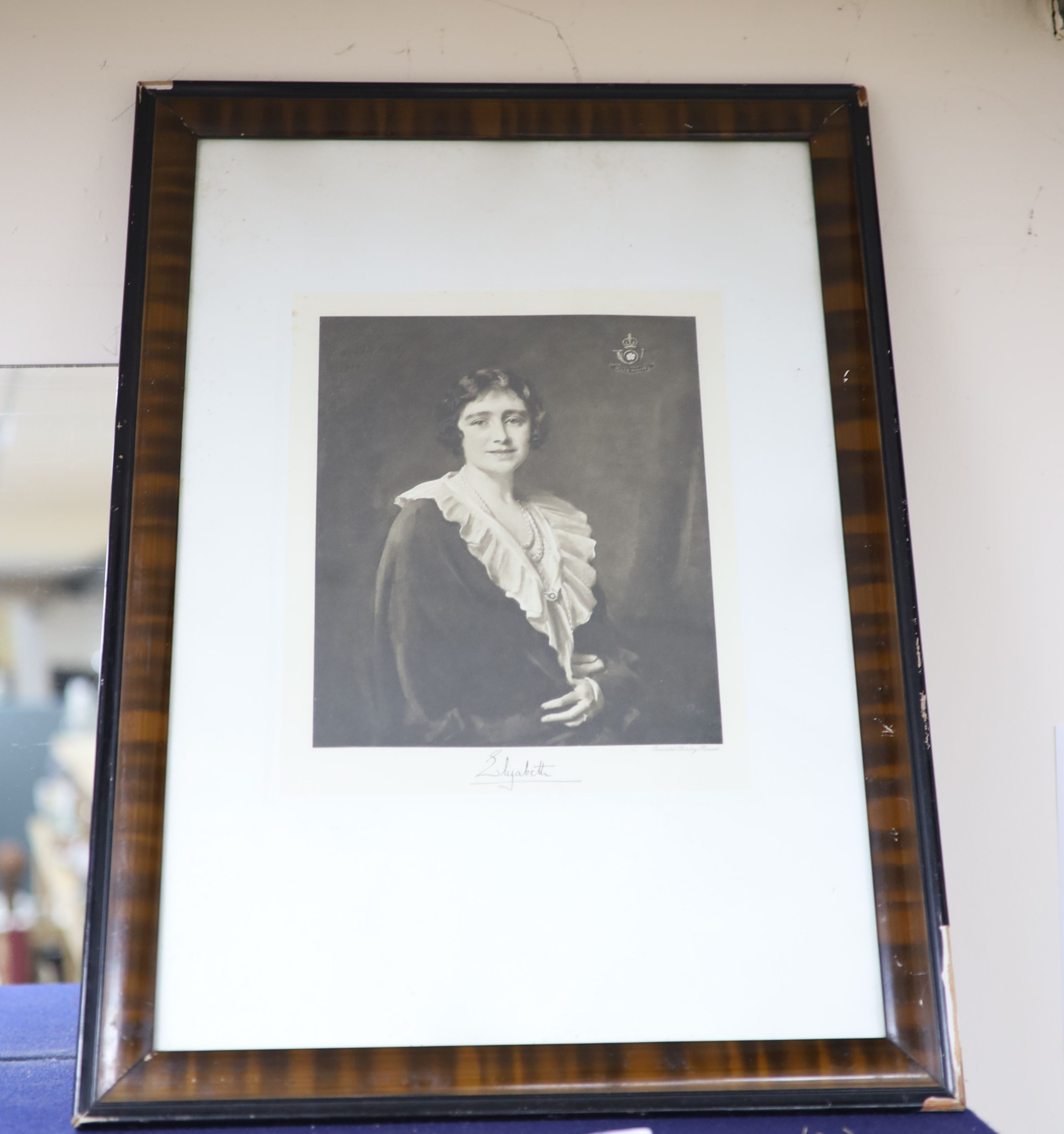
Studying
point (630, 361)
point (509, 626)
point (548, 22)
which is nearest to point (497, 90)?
point (548, 22)

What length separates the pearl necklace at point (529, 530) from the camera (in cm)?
89

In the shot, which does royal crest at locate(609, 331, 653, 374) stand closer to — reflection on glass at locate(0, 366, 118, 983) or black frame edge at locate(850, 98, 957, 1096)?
black frame edge at locate(850, 98, 957, 1096)

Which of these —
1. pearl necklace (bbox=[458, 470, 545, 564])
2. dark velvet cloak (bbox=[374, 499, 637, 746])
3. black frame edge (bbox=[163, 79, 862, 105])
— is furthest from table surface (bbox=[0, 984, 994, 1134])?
black frame edge (bbox=[163, 79, 862, 105])

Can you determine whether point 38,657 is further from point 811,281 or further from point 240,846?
point 811,281

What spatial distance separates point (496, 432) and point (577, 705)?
0.93 ft

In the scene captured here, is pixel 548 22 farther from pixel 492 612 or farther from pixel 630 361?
pixel 492 612

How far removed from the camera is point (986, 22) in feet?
3.52

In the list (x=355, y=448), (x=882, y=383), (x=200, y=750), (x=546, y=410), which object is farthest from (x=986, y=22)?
(x=200, y=750)

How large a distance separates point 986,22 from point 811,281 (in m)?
0.43

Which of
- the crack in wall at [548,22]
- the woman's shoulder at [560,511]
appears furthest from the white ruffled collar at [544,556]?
the crack in wall at [548,22]

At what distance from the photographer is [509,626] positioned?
2.87 feet
